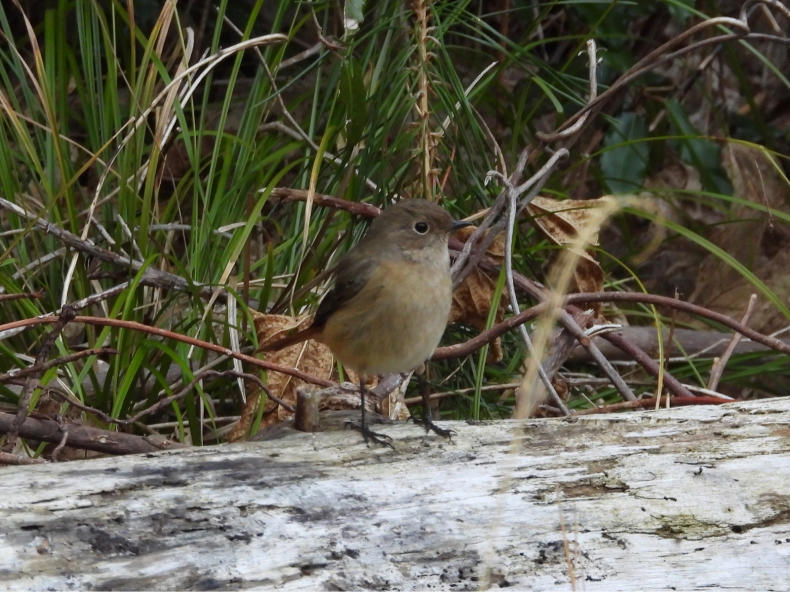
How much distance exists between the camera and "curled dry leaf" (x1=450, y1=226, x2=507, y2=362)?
3891 mm

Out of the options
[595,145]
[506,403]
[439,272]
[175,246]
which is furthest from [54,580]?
[595,145]

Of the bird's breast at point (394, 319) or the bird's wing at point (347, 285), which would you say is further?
the bird's wing at point (347, 285)

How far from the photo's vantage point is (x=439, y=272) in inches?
129

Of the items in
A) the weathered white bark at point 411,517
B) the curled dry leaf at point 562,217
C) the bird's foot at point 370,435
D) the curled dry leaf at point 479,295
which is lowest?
the weathered white bark at point 411,517

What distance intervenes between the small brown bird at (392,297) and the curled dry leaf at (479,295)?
0.54 meters

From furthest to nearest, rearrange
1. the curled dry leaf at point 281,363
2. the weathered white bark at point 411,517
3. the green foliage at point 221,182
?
the green foliage at point 221,182 < the curled dry leaf at point 281,363 < the weathered white bark at point 411,517

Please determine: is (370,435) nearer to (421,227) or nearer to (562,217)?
(421,227)

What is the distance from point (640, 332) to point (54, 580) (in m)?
2.96

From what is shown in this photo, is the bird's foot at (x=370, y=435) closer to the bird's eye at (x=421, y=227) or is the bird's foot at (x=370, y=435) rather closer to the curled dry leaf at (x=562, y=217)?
the bird's eye at (x=421, y=227)

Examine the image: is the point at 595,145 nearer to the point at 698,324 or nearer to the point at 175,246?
the point at 698,324

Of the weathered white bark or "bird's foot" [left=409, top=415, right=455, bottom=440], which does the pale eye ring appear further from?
the weathered white bark

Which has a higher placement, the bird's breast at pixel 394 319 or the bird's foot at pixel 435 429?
the bird's breast at pixel 394 319

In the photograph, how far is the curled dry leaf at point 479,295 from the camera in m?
3.89

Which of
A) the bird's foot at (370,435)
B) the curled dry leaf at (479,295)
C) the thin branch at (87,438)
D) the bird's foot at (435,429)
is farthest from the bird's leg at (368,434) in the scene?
the curled dry leaf at (479,295)
